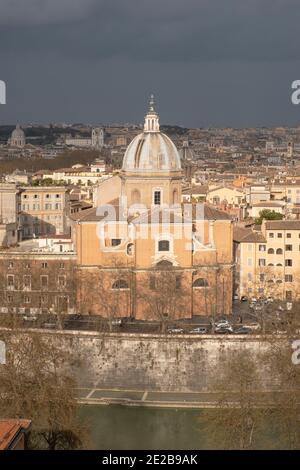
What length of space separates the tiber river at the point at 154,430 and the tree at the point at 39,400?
950 mm

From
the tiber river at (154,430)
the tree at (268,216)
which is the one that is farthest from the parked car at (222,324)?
the tree at (268,216)

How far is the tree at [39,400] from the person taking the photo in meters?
14.7

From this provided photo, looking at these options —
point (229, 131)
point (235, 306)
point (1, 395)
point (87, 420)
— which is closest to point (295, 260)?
point (235, 306)

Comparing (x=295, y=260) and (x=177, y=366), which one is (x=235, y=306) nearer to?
(x=295, y=260)

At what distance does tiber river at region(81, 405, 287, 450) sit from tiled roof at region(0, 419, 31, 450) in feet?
13.3

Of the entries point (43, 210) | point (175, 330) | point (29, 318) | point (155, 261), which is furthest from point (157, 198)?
point (43, 210)

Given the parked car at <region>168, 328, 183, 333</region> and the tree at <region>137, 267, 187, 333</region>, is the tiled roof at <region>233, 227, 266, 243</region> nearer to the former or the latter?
the tree at <region>137, 267, 187, 333</region>

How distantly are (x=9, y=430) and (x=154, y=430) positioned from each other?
20.4 feet

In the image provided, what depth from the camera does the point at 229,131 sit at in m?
176

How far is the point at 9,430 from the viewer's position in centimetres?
1128

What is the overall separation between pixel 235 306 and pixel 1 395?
9.43 metres

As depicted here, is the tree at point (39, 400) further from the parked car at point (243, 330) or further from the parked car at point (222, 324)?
the parked car at point (222, 324)

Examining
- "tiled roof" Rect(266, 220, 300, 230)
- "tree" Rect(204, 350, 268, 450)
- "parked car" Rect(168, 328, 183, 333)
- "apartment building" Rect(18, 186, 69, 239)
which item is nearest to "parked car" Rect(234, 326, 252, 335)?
"parked car" Rect(168, 328, 183, 333)

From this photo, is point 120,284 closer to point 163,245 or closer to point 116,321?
point 116,321
